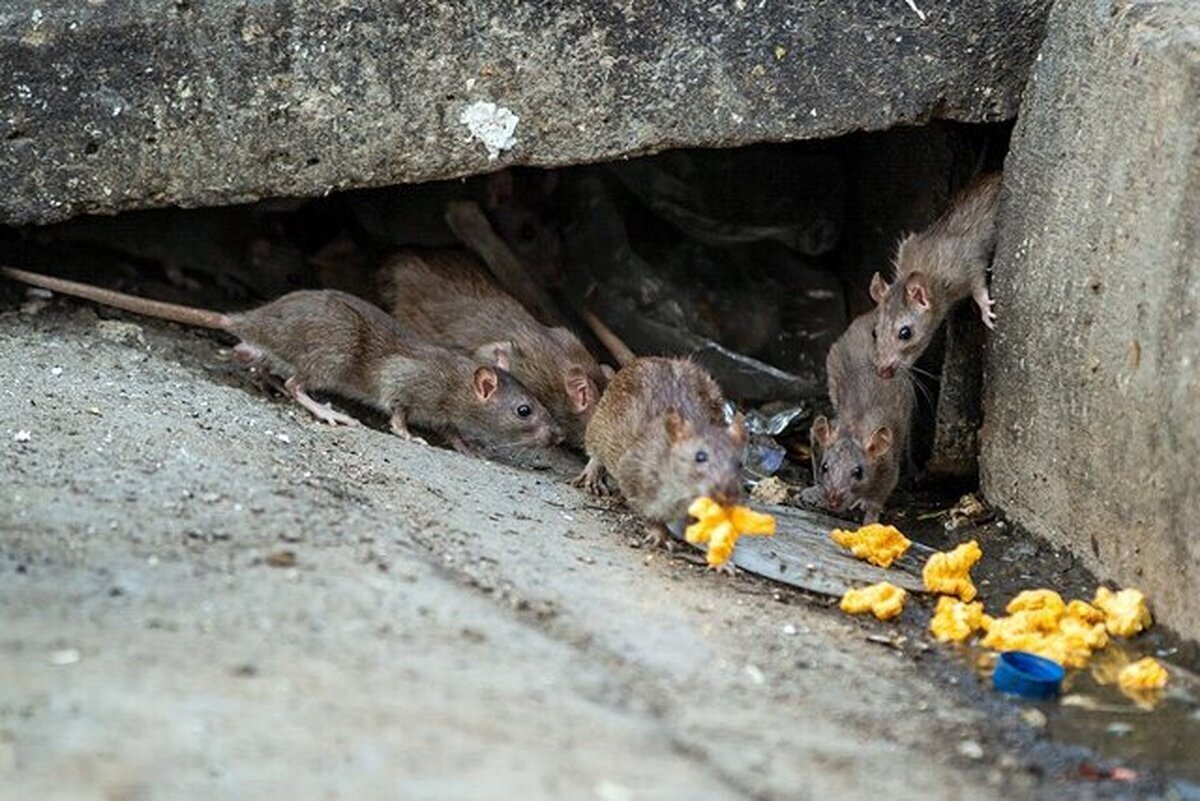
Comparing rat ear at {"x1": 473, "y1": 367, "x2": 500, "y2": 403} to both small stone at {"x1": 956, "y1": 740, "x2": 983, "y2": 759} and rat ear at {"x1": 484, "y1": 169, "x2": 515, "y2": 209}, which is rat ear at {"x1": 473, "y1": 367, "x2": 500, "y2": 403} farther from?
small stone at {"x1": 956, "y1": 740, "x2": 983, "y2": 759}

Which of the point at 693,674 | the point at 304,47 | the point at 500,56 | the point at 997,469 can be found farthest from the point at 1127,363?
the point at 304,47

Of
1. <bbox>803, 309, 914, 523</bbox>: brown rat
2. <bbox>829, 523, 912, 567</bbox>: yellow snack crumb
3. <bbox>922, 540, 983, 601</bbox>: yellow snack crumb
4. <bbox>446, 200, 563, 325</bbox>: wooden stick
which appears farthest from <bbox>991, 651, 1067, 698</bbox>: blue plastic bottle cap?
<bbox>446, 200, 563, 325</bbox>: wooden stick

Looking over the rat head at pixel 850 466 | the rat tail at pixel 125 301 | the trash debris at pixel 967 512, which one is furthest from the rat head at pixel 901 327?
the rat tail at pixel 125 301

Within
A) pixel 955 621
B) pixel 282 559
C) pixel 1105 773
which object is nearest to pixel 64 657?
pixel 282 559

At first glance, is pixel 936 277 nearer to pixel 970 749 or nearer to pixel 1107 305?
pixel 1107 305

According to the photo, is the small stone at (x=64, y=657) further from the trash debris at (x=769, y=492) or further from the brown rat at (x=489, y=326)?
the brown rat at (x=489, y=326)

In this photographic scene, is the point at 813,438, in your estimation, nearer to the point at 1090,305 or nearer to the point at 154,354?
the point at 1090,305

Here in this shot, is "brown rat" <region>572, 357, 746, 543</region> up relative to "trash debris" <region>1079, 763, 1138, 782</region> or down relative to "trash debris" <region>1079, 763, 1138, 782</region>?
up
